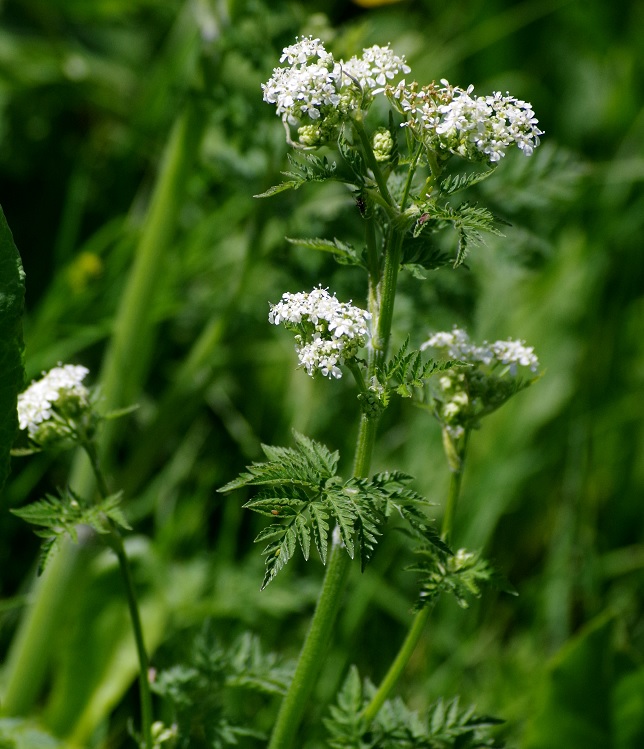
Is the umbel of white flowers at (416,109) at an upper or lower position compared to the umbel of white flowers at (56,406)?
upper

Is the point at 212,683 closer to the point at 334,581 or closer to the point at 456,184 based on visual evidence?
the point at 334,581

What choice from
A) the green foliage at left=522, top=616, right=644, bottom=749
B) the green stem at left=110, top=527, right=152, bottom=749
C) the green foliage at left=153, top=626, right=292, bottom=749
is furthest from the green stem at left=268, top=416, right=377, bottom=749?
the green foliage at left=522, top=616, right=644, bottom=749

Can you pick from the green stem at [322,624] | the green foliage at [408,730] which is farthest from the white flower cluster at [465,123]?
the green foliage at [408,730]

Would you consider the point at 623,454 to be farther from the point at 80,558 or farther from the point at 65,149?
the point at 65,149

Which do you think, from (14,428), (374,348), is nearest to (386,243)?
(374,348)

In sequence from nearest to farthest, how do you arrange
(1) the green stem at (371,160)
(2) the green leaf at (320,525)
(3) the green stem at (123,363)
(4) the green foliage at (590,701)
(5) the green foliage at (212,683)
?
1. (2) the green leaf at (320,525)
2. (1) the green stem at (371,160)
3. (5) the green foliage at (212,683)
4. (4) the green foliage at (590,701)
5. (3) the green stem at (123,363)

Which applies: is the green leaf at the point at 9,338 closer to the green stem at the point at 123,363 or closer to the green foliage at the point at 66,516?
the green foliage at the point at 66,516

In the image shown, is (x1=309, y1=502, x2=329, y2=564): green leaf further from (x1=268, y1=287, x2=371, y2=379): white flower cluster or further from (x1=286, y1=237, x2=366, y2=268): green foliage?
(x1=286, y1=237, x2=366, y2=268): green foliage
